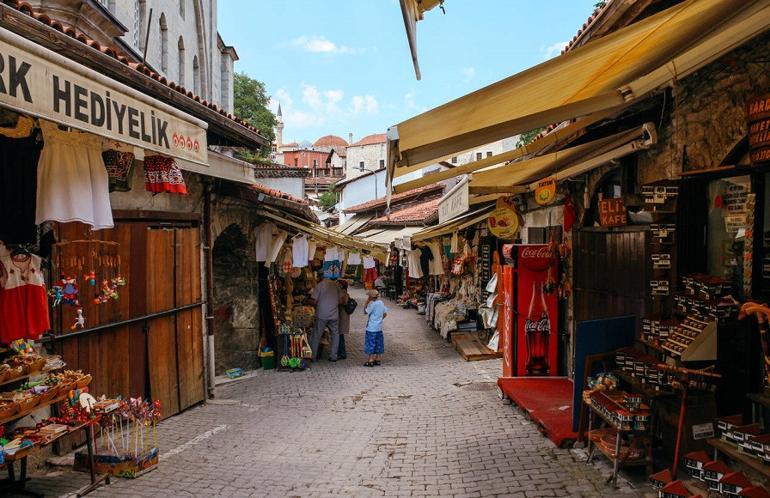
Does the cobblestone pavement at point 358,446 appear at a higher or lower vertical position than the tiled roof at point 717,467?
lower

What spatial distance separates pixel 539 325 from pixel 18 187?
7.11 m

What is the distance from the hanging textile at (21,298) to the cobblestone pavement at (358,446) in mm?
1527

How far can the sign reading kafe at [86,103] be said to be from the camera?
126 inches

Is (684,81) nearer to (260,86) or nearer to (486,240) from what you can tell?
(486,240)

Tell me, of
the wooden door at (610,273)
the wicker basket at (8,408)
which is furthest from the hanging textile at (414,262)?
the wicker basket at (8,408)

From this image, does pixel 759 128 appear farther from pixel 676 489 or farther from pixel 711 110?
pixel 676 489

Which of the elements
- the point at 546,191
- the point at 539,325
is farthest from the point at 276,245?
the point at 546,191

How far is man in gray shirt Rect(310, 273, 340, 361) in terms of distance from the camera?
1217 cm

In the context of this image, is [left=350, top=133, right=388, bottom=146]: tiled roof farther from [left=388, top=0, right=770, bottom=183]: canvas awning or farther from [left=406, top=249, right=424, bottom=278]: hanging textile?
[left=388, top=0, right=770, bottom=183]: canvas awning

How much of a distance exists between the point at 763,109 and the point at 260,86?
42842 millimetres

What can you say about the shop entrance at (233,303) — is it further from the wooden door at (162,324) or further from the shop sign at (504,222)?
the shop sign at (504,222)

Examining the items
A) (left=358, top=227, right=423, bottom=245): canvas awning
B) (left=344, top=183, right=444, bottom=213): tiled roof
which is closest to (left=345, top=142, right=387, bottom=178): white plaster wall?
(left=344, top=183, right=444, bottom=213): tiled roof

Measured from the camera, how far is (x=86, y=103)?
3.82 m

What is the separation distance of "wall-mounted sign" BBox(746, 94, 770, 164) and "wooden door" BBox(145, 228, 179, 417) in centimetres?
669
